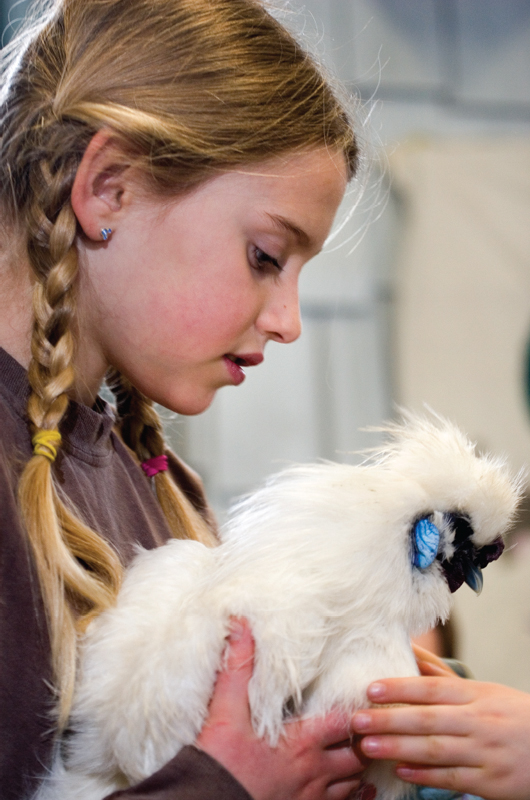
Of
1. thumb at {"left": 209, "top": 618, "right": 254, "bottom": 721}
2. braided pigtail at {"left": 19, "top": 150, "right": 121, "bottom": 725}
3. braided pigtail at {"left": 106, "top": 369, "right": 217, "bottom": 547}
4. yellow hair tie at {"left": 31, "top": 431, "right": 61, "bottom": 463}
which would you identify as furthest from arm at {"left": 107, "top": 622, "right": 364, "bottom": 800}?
braided pigtail at {"left": 106, "top": 369, "right": 217, "bottom": 547}

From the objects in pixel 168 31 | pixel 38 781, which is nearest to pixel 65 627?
pixel 38 781

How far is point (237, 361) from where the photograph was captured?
0.81m

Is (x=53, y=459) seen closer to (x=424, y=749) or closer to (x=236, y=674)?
(x=236, y=674)

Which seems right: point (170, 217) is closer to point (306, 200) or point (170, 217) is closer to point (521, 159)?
point (306, 200)

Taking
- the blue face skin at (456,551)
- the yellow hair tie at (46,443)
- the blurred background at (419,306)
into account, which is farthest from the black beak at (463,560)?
the blurred background at (419,306)

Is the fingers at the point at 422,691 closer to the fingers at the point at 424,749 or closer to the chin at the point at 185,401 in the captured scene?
the fingers at the point at 424,749

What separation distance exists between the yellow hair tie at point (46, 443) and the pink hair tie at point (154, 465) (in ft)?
0.80

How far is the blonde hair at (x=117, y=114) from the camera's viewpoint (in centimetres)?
71

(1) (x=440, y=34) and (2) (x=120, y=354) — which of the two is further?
(1) (x=440, y=34)

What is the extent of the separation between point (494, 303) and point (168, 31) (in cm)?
171

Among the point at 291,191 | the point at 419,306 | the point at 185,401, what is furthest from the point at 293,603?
the point at 419,306

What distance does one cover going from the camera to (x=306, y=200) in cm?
76

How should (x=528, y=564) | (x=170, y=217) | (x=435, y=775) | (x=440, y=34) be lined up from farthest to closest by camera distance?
1. (x=440, y=34)
2. (x=528, y=564)
3. (x=170, y=217)
4. (x=435, y=775)

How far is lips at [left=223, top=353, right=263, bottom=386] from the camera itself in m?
0.79
